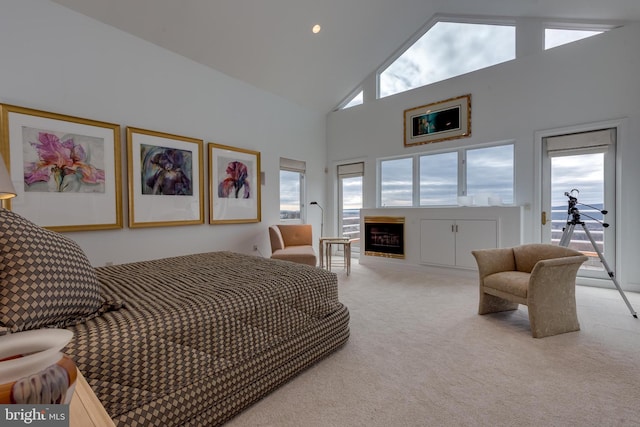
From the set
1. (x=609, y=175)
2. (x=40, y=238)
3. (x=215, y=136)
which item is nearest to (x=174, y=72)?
(x=215, y=136)

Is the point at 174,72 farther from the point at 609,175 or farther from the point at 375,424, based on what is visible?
the point at 609,175

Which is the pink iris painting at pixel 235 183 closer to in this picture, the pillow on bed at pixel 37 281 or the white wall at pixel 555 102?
the white wall at pixel 555 102

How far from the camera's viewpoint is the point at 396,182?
5.51 m

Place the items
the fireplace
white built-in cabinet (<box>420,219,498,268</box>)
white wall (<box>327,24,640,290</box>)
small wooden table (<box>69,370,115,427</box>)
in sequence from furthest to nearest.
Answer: the fireplace
white built-in cabinet (<box>420,219,498,268</box>)
white wall (<box>327,24,640,290</box>)
small wooden table (<box>69,370,115,427</box>)

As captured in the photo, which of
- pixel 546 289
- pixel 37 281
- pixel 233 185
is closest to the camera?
pixel 37 281

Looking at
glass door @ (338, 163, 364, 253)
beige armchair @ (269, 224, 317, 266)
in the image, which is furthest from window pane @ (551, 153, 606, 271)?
beige armchair @ (269, 224, 317, 266)

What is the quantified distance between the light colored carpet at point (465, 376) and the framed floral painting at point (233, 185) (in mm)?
2580

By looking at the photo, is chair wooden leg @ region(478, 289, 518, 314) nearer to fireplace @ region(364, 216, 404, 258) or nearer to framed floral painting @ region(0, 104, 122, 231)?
fireplace @ region(364, 216, 404, 258)

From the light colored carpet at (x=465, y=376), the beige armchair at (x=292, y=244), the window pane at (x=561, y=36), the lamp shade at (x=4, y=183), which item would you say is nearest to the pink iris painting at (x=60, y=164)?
the lamp shade at (x=4, y=183)

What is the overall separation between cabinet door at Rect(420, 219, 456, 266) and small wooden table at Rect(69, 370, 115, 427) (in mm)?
4568

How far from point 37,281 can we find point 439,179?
16.8 ft

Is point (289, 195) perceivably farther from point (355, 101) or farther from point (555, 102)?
point (555, 102)

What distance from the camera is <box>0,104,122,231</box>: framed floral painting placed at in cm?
265

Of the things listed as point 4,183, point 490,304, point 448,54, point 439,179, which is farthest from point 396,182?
point 4,183
